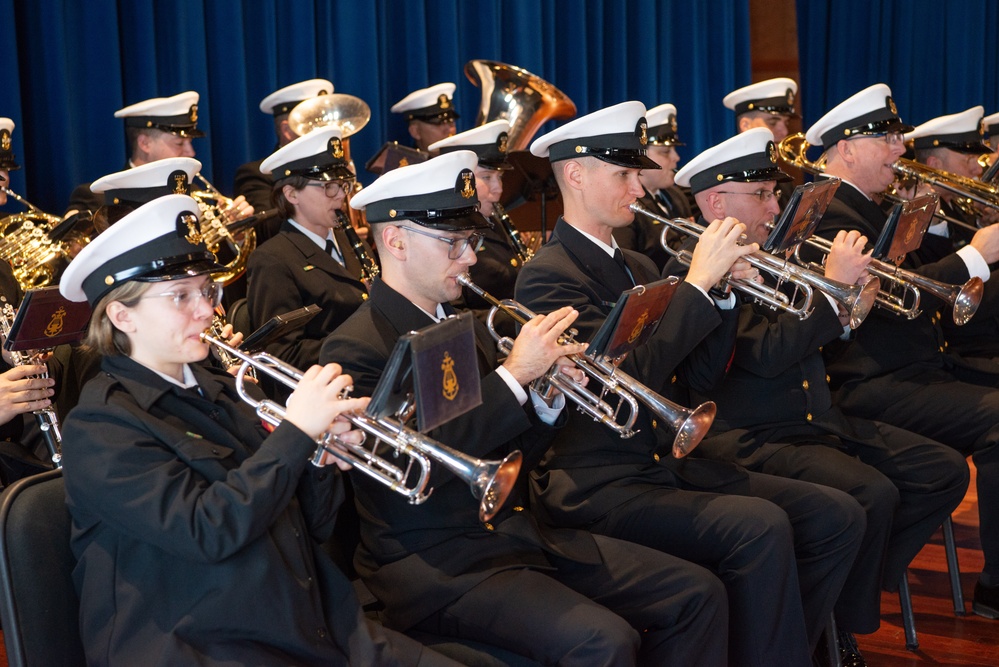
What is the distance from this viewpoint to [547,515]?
3.04 meters

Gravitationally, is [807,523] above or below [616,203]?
below

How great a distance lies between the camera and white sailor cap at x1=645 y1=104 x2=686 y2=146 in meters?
5.64

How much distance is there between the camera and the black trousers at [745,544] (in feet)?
9.53

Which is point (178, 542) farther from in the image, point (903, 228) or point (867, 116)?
point (867, 116)

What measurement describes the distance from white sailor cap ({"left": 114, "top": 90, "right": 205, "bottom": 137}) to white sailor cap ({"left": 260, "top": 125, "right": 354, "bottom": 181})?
511 mm

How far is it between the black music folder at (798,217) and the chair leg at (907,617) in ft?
3.99

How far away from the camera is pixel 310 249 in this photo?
426cm

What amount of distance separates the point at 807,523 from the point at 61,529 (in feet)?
6.60

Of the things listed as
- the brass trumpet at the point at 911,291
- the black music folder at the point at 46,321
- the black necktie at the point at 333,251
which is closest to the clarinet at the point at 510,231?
the black necktie at the point at 333,251

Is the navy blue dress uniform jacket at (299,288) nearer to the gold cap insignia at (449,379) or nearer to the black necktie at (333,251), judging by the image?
the black necktie at (333,251)

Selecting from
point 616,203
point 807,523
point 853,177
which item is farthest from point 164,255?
point 853,177

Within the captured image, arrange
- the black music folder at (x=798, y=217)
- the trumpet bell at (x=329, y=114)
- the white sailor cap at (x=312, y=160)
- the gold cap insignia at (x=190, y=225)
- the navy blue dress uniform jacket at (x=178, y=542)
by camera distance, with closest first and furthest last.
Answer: the navy blue dress uniform jacket at (x=178, y=542), the gold cap insignia at (x=190, y=225), the black music folder at (x=798, y=217), the white sailor cap at (x=312, y=160), the trumpet bell at (x=329, y=114)

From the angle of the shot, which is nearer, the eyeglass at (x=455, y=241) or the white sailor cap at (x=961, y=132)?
the eyeglass at (x=455, y=241)

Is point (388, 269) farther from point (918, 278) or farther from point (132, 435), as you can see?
point (918, 278)
